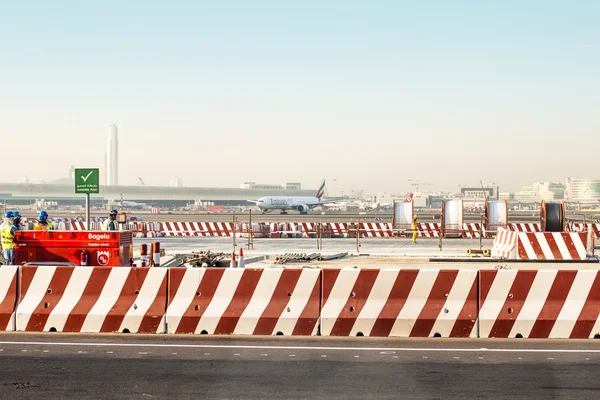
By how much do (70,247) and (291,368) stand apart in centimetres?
939

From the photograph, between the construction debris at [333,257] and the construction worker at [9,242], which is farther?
the construction debris at [333,257]

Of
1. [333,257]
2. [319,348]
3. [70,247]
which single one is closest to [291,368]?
[319,348]

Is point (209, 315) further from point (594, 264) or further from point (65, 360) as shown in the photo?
point (594, 264)

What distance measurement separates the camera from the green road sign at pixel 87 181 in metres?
19.9

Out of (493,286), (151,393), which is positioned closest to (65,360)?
(151,393)

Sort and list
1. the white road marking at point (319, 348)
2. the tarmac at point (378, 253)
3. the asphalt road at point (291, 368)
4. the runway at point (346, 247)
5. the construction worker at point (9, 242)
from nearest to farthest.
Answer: the asphalt road at point (291, 368), the white road marking at point (319, 348), the construction worker at point (9, 242), the tarmac at point (378, 253), the runway at point (346, 247)

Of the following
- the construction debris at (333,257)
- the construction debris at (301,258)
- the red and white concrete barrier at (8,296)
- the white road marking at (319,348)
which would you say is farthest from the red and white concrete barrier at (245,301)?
the construction debris at (333,257)

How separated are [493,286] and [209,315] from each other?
14.1 feet

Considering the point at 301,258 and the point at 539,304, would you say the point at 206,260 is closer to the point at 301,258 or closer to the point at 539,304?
the point at 301,258

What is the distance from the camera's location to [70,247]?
17141 mm

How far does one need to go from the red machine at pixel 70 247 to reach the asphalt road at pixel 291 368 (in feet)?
18.9

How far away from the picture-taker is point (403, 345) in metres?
10.8

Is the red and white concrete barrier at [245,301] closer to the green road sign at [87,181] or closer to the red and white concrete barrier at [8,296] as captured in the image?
the red and white concrete barrier at [8,296]

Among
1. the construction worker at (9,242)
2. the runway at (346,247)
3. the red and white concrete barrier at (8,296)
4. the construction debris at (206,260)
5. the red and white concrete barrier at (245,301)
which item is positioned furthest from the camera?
the runway at (346,247)
